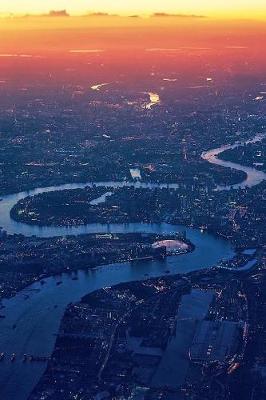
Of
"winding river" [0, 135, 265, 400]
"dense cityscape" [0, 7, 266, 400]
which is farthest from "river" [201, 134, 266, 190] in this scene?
"winding river" [0, 135, 265, 400]

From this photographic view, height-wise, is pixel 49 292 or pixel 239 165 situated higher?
pixel 49 292

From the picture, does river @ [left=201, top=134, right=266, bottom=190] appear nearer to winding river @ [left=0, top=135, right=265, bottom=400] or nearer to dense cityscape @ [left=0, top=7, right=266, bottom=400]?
dense cityscape @ [left=0, top=7, right=266, bottom=400]

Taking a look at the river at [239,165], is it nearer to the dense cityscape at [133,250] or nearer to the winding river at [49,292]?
the dense cityscape at [133,250]

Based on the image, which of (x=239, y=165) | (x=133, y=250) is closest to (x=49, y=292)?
(x=133, y=250)

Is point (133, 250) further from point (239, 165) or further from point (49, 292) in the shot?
point (239, 165)

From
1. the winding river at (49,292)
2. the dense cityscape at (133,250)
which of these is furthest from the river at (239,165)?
the winding river at (49,292)

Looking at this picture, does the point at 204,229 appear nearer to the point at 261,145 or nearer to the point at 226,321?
the point at 226,321
